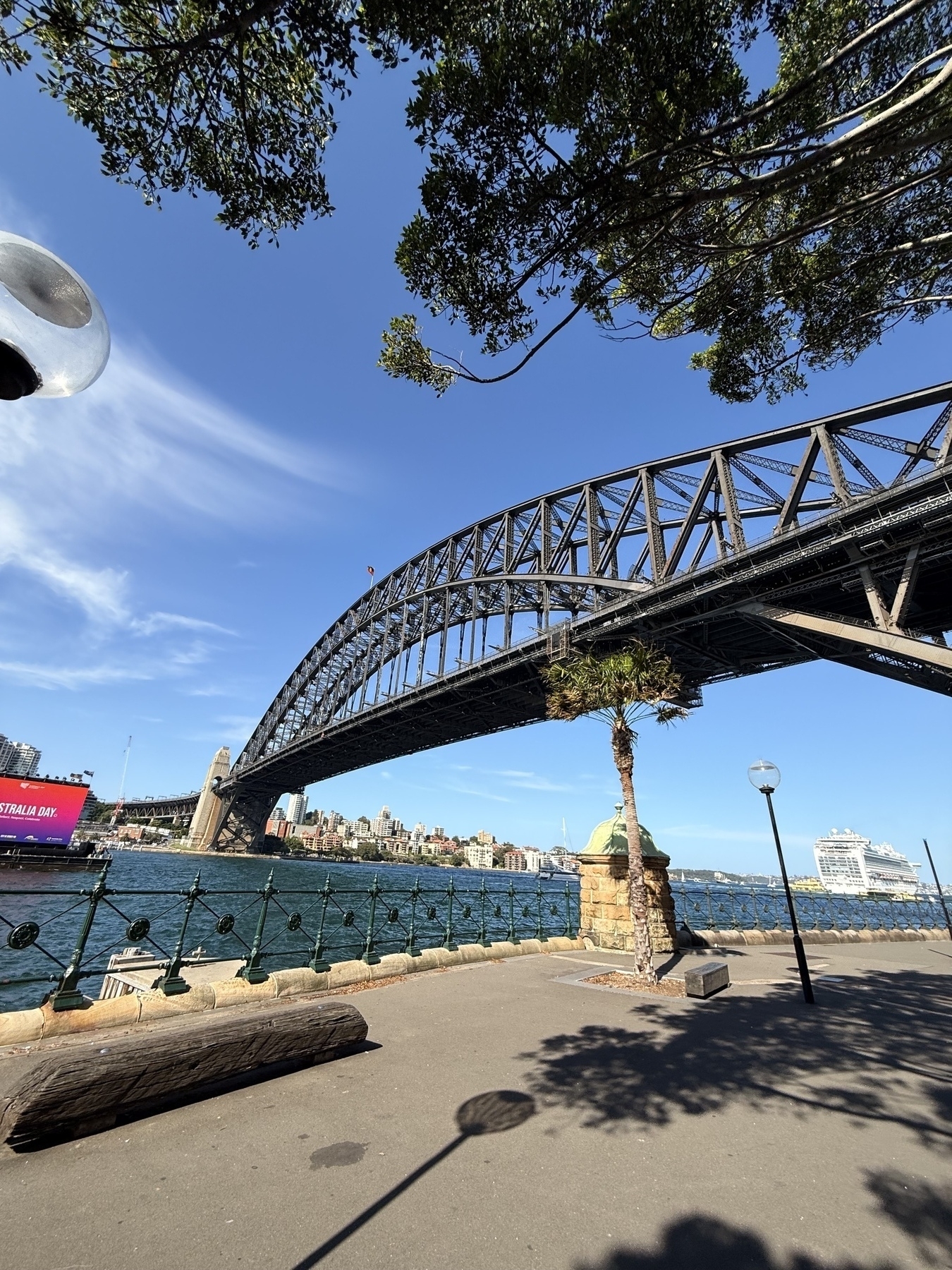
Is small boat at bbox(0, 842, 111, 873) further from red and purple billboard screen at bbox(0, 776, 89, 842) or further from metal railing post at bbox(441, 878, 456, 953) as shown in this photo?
metal railing post at bbox(441, 878, 456, 953)

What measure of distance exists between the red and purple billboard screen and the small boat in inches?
19.6

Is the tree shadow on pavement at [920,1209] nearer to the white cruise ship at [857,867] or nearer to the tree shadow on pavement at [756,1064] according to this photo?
the tree shadow on pavement at [756,1064]

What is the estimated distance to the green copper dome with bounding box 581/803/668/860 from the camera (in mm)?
15805

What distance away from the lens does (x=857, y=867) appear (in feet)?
531

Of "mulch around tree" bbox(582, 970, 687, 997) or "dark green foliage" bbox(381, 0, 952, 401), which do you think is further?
"mulch around tree" bbox(582, 970, 687, 997)

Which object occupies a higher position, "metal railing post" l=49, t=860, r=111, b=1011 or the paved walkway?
"metal railing post" l=49, t=860, r=111, b=1011

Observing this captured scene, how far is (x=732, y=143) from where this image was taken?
8320mm

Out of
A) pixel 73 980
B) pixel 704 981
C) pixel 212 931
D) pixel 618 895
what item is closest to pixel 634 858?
pixel 704 981

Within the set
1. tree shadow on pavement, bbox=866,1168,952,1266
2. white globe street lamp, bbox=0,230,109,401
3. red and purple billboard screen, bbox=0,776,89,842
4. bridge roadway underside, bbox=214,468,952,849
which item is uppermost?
bridge roadway underside, bbox=214,468,952,849

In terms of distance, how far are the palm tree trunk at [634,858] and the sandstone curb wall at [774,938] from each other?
565 cm

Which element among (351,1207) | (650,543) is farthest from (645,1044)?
(650,543)

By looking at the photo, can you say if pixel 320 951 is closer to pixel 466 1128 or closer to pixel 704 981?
pixel 466 1128

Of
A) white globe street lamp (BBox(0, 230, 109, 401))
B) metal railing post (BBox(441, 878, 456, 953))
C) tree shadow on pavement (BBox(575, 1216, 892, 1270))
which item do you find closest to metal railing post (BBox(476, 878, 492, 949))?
metal railing post (BBox(441, 878, 456, 953))

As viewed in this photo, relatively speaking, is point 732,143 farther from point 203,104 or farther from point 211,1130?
point 211,1130
